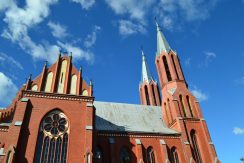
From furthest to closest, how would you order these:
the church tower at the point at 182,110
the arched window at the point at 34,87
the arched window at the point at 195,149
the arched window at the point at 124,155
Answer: the church tower at the point at 182,110 → the arched window at the point at 195,149 → the arched window at the point at 124,155 → the arched window at the point at 34,87

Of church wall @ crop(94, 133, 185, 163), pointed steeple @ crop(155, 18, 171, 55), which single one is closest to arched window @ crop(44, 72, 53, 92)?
church wall @ crop(94, 133, 185, 163)

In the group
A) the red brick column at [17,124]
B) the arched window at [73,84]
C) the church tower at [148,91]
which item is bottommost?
the red brick column at [17,124]

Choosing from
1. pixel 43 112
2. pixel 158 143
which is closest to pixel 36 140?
pixel 43 112

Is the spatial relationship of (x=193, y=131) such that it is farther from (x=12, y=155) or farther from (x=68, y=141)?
(x=12, y=155)

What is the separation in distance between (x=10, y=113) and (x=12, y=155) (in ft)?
26.3

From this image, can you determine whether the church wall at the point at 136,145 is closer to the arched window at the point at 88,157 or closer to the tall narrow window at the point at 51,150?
the arched window at the point at 88,157

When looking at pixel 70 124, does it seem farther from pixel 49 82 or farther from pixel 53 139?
pixel 49 82

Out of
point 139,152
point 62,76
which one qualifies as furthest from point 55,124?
point 139,152

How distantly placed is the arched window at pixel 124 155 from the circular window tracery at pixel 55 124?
756 centimetres

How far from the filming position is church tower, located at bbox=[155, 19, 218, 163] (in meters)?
26.0

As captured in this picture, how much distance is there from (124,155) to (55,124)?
8.89 meters

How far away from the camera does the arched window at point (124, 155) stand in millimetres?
23981

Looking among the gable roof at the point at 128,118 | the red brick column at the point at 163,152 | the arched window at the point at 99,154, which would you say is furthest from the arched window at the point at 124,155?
the red brick column at the point at 163,152

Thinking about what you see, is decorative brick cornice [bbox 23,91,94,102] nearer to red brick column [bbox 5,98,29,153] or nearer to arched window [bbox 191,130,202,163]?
red brick column [bbox 5,98,29,153]
